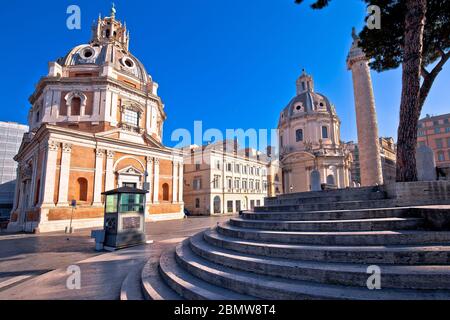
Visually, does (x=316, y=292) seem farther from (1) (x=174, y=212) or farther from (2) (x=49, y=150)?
(1) (x=174, y=212)

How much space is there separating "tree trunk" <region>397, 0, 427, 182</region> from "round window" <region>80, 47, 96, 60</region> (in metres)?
32.1

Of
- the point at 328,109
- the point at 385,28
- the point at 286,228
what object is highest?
the point at 328,109

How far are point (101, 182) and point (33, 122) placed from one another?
14065mm

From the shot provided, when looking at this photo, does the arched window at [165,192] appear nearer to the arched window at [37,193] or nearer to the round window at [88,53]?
the arched window at [37,193]

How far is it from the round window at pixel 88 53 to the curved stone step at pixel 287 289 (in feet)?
107

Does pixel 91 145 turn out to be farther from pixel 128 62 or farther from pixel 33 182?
pixel 128 62

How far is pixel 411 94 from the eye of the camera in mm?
6582

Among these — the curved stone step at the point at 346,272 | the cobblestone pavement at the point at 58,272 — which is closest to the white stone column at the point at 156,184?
the cobblestone pavement at the point at 58,272

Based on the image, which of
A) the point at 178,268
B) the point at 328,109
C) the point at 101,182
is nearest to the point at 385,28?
the point at 178,268

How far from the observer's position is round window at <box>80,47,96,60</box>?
92.7 feet

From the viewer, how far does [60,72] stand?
1009 inches

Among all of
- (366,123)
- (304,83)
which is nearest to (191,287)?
(366,123)

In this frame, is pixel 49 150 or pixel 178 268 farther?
pixel 49 150
